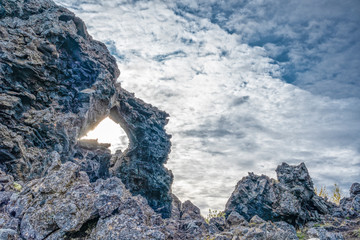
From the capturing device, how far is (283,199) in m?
36.6

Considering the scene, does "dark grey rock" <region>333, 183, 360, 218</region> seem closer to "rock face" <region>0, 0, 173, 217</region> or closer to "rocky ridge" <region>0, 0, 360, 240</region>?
"rocky ridge" <region>0, 0, 360, 240</region>

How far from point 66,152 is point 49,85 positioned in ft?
35.8

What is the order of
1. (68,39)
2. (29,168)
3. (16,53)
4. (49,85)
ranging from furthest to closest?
(68,39) < (49,85) < (16,53) < (29,168)

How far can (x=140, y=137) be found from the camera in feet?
178

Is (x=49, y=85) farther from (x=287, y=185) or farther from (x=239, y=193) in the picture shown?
(x=287, y=185)

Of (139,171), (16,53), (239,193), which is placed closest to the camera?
(16,53)

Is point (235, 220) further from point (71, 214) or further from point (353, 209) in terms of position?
point (71, 214)

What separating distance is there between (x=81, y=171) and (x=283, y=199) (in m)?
33.5

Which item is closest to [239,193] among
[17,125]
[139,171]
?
[139,171]

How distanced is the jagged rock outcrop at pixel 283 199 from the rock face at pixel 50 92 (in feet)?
69.4

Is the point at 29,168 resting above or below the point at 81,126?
below

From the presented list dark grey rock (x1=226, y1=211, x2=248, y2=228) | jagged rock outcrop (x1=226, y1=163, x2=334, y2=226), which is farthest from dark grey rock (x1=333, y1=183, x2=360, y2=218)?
dark grey rock (x1=226, y1=211, x2=248, y2=228)

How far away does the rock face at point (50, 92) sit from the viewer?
27672 mm

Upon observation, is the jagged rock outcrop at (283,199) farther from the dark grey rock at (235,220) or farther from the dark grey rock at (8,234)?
the dark grey rock at (8,234)
